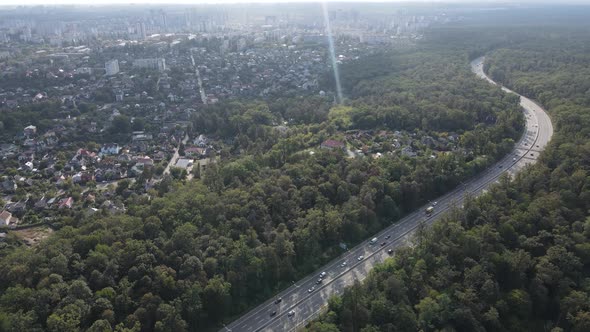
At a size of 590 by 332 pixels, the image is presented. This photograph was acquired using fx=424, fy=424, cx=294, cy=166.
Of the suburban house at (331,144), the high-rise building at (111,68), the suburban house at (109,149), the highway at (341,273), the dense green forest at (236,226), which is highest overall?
the high-rise building at (111,68)

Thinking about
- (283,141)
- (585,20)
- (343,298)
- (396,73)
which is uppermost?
(585,20)

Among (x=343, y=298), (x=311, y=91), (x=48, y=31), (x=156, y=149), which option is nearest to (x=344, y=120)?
(x=311, y=91)

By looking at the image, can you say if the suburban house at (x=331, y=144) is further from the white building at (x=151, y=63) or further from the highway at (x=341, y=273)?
the white building at (x=151, y=63)

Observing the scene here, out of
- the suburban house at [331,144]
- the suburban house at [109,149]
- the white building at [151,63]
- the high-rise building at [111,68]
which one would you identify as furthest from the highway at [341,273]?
the high-rise building at [111,68]

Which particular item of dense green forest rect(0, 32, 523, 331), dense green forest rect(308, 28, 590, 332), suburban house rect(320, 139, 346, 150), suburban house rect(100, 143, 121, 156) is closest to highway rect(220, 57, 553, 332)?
dense green forest rect(0, 32, 523, 331)

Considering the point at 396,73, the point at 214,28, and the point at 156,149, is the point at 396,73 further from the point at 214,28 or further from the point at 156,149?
the point at 214,28

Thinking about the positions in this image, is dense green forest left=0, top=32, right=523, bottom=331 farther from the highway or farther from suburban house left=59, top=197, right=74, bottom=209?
suburban house left=59, top=197, right=74, bottom=209

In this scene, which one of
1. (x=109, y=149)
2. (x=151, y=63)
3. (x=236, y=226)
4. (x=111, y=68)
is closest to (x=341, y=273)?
(x=236, y=226)
